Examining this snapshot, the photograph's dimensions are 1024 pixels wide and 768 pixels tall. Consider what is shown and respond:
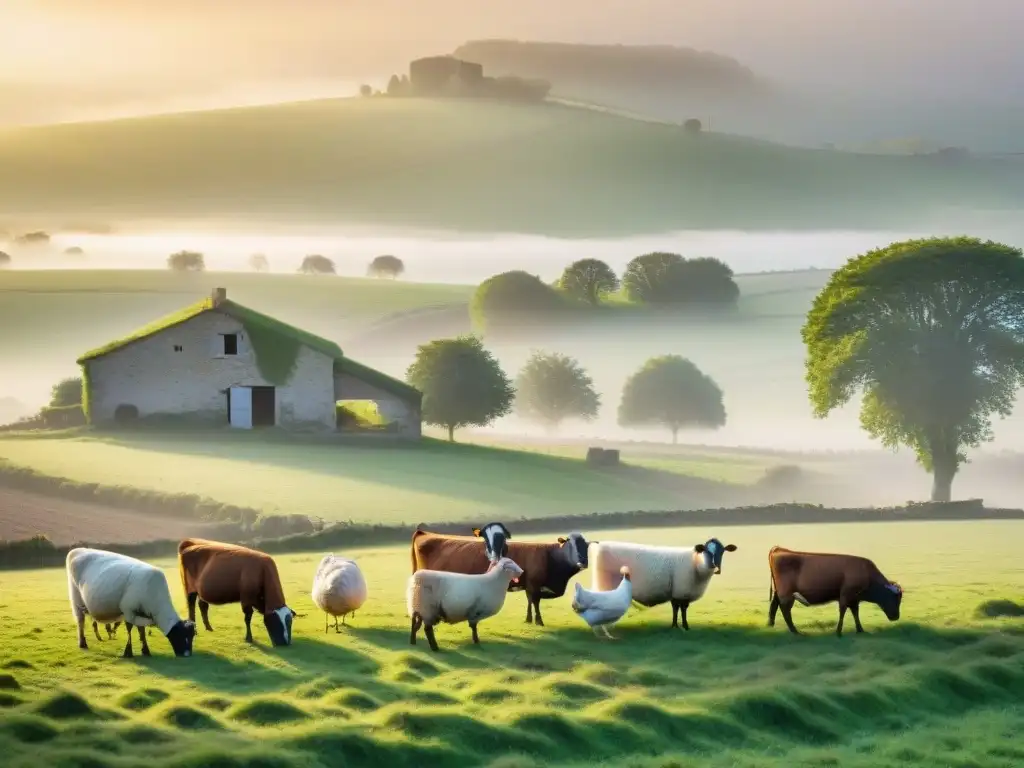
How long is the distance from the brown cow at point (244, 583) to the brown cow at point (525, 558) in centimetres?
324

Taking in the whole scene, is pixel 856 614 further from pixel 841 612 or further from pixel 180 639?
pixel 180 639

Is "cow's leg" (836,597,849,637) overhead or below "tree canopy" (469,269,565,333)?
below

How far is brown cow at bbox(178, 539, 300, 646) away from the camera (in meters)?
27.1

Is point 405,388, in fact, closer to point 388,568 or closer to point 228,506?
point 228,506

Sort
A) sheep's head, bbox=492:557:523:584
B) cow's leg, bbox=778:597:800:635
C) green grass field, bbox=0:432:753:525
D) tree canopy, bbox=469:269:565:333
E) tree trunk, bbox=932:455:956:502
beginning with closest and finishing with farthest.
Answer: sheep's head, bbox=492:557:523:584 → cow's leg, bbox=778:597:800:635 → green grass field, bbox=0:432:753:525 → tree trunk, bbox=932:455:956:502 → tree canopy, bbox=469:269:565:333

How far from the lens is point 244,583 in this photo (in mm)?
27266

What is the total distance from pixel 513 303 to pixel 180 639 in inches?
3515

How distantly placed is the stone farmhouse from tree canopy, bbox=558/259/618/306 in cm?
4645

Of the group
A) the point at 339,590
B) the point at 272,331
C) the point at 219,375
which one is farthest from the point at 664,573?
the point at 272,331

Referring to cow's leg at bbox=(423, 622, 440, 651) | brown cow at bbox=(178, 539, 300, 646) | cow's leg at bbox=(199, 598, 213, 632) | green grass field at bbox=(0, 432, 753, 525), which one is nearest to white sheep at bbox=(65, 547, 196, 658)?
brown cow at bbox=(178, 539, 300, 646)

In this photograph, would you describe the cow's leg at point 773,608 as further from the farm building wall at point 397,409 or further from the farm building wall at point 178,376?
the farm building wall at point 397,409

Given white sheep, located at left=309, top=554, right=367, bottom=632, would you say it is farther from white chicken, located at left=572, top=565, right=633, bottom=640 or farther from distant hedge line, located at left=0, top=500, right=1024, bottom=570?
distant hedge line, located at left=0, top=500, right=1024, bottom=570

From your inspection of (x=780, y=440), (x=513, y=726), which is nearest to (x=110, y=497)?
(x=513, y=726)

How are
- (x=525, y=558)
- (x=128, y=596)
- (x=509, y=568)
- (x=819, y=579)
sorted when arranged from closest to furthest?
(x=128, y=596) → (x=509, y=568) → (x=819, y=579) → (x=525, y=558)
